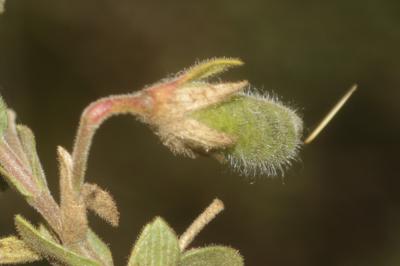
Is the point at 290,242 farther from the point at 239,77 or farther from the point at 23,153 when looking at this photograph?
the point at 23,153

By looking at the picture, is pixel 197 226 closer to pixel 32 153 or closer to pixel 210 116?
pixel 210 116

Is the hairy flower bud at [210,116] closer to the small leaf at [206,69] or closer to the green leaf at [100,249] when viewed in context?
the small leaf at [206,69]

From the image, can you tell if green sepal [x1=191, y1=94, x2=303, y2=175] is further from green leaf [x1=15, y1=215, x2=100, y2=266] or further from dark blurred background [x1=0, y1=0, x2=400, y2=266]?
dark blurred background [x1=0, y1=0, x2=400, y2=266]

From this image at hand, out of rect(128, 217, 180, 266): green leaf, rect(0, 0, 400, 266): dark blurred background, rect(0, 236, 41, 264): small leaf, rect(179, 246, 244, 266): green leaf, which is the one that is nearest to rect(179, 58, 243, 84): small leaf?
rect(128, 217, 180, 266): green leaf

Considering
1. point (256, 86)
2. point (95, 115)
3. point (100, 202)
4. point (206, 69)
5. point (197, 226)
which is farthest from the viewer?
point (256, 86)

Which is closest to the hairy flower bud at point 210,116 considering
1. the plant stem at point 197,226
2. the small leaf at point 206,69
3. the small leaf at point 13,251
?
the small leaf at point 206,69

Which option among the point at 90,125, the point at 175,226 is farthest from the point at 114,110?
the point at 175,226

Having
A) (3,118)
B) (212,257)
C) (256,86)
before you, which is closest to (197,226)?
(212,257)
